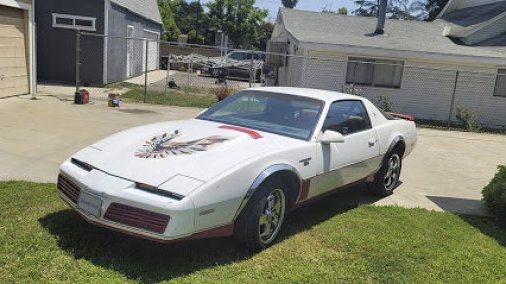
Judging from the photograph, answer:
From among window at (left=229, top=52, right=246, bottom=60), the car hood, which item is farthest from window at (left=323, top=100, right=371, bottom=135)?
window at (left=229, top=52, right=246, bottom=60)

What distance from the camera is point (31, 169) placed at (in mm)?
6324

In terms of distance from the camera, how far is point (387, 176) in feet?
21.5

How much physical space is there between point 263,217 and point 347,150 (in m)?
1.54

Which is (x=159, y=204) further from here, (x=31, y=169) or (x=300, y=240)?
(x=31, y=169)

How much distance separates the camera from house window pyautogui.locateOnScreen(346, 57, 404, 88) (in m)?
16.9

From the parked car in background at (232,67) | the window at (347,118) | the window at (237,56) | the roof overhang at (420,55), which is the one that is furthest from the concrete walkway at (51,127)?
the window at (237,56)

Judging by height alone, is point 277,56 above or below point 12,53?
above

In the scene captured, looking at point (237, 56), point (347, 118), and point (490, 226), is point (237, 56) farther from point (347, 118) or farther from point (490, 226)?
point (490, 226)

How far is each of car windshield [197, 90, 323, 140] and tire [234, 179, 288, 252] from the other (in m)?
0.75

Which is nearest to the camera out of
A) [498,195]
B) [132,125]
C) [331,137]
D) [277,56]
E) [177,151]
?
[177,151]

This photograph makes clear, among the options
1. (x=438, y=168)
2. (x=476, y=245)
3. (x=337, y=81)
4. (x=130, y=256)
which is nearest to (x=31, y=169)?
(x=130, y=256)

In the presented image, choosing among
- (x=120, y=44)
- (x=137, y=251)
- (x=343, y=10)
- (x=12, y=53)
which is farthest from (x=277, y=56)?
(x=343, y=10)

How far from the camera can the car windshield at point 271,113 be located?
5023 mm

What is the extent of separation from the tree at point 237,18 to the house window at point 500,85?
3038cm
